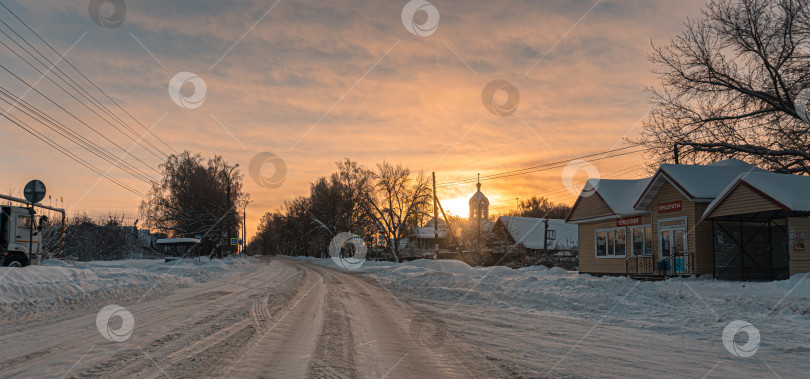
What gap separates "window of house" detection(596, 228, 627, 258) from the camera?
103 ft

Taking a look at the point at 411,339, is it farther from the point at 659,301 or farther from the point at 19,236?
the point at 19,236

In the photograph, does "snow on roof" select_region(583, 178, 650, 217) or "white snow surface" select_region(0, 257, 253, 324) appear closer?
"white snow surface" select_region(0, 257, 253, 324)

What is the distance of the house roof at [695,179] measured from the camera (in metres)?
26.0

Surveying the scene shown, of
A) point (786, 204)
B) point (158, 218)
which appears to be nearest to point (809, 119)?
point (786, 204)

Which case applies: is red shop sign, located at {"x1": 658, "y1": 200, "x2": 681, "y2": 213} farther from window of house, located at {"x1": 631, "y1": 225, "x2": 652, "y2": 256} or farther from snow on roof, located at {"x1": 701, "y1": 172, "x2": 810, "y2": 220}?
snow on roof, located at {"x1": 701, "y1": 172, "x2": 810, "y2": 220}

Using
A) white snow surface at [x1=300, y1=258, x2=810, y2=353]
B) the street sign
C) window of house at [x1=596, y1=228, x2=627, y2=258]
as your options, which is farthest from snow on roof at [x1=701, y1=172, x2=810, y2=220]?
the street sign

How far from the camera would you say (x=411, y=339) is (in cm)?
899

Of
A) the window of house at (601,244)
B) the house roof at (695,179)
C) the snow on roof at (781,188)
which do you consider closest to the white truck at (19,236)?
the house roof at (695,179)

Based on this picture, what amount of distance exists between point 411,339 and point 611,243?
87.2ft

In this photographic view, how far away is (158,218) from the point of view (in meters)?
59.1

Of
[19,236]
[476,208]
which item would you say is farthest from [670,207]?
[476,208]

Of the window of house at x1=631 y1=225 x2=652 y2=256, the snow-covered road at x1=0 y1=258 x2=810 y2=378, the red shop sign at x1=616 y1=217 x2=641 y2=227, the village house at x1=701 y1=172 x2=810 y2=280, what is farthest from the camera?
the red shop sign at x1=616 y1=217 x2=641 y2=227

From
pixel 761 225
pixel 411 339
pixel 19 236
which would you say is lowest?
pixel 411 339

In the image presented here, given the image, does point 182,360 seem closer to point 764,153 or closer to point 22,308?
point 22,308
